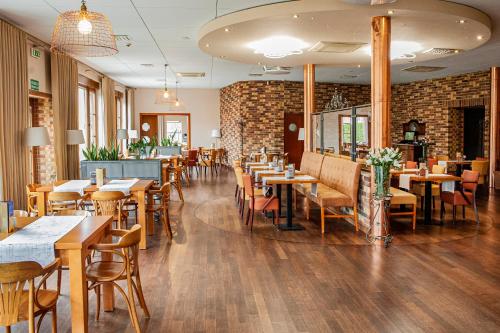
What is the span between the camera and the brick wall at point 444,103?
1328cm

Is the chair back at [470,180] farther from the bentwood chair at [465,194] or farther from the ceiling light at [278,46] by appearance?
the ceiling light at [278,46]

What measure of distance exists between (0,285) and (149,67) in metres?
10.7

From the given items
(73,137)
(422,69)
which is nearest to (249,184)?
(73,137)

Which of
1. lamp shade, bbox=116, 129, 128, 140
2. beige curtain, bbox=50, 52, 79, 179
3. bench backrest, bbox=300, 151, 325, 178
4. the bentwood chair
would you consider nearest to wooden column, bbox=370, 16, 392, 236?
the bentwood chair

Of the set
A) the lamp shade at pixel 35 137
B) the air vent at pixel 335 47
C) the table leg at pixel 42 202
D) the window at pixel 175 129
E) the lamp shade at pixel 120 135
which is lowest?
the table leg at pixel 42 202

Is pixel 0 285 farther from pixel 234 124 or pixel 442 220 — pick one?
pixel 234 124

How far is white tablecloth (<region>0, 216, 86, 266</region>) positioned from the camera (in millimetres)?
2912

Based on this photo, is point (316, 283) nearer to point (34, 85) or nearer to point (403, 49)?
point (403, 49)

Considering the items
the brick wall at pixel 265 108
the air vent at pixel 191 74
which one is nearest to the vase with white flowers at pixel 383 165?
the air vent at pixel 191 74

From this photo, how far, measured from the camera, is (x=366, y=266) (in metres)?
5.19

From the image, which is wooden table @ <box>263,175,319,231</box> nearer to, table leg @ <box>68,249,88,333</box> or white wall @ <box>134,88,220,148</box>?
table leg @ <box>68,249,88,333</box>

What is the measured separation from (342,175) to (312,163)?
2.19 m

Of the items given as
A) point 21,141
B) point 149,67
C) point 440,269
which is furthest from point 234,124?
point 440,269

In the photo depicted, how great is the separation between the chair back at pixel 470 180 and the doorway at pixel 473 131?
7.77m
